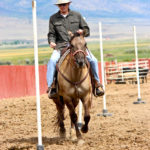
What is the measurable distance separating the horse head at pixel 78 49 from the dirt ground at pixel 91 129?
162cm

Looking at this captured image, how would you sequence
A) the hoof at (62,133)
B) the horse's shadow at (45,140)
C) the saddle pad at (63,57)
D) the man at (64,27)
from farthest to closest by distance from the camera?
the hoof at (62,133) → the man at (64,27) → the horse's shadow at (45,140) → the saddle pad at (63,57)

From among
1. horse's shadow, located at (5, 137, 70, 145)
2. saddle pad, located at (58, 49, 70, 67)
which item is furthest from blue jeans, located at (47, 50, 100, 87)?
horse's shadow, located at (5, 137, 70, 145)

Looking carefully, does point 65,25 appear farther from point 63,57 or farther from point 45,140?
point 45,140

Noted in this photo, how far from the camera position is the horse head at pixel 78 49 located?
9.46 metres

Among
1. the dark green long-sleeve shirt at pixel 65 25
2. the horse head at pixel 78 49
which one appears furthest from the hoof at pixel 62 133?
the horse head at pixel 78 49

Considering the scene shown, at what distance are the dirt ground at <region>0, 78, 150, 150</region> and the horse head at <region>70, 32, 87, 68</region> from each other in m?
1.62

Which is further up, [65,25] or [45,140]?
[65,25]

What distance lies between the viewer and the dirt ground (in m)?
9.90

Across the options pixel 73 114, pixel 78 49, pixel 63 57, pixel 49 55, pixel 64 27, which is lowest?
pixel 73 114

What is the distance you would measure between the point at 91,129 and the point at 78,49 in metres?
3.25

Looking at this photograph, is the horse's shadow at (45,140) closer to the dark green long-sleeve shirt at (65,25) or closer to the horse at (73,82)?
the horse at (73,82)

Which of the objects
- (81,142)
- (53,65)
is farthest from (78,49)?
(81,142)

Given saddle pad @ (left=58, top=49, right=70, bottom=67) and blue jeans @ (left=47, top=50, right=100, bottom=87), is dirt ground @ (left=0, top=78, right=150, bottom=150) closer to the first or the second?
blue jeans @ (left=47, top=50, right=100, bottom=87)

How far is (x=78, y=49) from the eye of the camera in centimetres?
966
